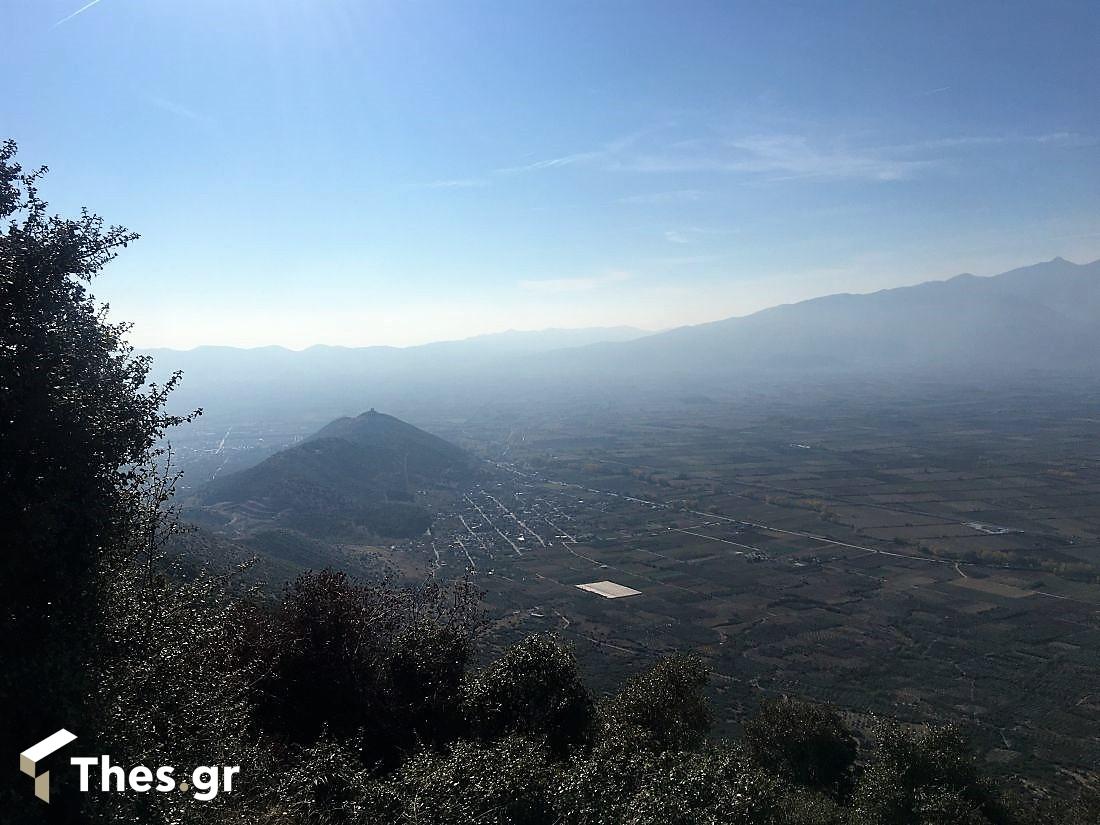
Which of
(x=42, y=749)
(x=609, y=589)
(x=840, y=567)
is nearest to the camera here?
(x=42, y=749)

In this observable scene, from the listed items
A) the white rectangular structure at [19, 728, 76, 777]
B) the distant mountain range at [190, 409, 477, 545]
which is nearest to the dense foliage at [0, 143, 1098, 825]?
the white rectangular structure at [19, 728, 76, 777]

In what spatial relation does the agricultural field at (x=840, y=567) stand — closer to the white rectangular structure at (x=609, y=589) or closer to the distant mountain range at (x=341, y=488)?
the white rectangular structure at (x=609, y=589)

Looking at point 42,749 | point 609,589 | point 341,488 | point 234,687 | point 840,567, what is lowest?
point 609,589

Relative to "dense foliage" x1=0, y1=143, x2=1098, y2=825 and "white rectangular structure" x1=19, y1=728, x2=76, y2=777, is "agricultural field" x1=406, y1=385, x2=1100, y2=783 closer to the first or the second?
"dense foliage" x1=0, y1=143, x2=1098, y2=825

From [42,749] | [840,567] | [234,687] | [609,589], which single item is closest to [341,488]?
[609,589]

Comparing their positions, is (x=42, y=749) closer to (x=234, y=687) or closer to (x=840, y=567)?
(x=234, y=687)

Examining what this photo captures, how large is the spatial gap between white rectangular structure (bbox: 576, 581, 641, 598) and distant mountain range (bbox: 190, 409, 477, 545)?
107ft

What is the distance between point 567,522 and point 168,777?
266 feet

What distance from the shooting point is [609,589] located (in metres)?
→ 60.0

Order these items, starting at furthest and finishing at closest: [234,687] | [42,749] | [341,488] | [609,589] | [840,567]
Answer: [341,488]
[840,567]
[609,589]
[234,687]
[42,749]

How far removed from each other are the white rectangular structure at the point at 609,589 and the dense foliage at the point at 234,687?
42.4m

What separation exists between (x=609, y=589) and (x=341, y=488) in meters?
57.6

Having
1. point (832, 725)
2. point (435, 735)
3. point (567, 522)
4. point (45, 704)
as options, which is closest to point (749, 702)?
point (832, 725)

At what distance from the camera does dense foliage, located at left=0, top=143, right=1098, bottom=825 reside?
746cm
